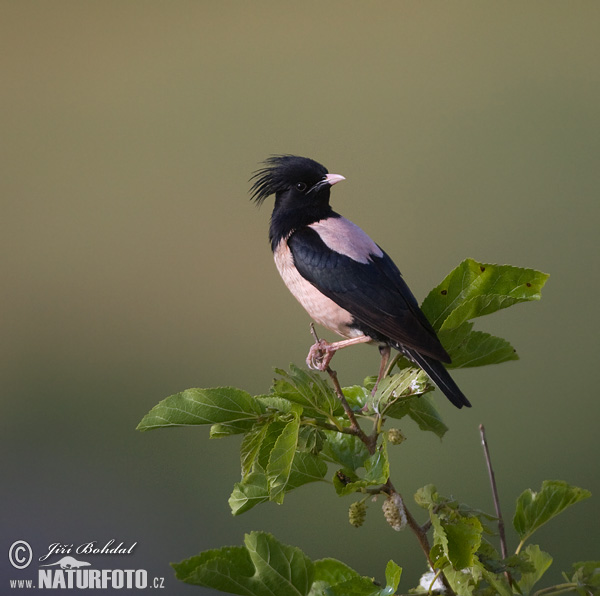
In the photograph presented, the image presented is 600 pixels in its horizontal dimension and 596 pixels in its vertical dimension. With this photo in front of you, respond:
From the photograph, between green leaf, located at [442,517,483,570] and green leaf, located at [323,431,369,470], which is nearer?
green leaf, located at [442,517,483,570]

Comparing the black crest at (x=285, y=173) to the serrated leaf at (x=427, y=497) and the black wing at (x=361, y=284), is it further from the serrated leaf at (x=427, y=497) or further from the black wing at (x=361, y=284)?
the serrated leaf at (x=427, y=497)

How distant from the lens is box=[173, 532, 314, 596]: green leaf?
28.3 inches

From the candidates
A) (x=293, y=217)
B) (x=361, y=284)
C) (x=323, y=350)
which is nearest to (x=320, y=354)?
(x=323, y=350)

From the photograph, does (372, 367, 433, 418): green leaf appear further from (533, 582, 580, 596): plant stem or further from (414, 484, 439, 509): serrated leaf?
(533, 582, 580, 596): plant stem

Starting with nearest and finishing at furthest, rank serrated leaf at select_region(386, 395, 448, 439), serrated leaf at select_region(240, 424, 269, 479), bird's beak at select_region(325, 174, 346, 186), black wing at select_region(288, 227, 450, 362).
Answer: serrated leaf at select_region(240, 424, 269, 479) < serrated leaf at select_region(386, 395, 448, 439) < black wing at select_region(288, 227, 450, 362) < bird's beak at select_region(325, 174, 346, 186)

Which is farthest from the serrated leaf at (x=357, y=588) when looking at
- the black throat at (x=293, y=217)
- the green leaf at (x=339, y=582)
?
the black throat at (x=293, y=217)

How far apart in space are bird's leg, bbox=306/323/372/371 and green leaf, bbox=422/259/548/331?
24cm

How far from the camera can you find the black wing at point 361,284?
3.58 feet

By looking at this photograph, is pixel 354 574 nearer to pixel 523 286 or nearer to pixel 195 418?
pixel 195 418

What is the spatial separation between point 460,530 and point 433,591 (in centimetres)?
9

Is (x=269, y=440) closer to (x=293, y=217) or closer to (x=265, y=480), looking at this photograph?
(x=265, y=480)

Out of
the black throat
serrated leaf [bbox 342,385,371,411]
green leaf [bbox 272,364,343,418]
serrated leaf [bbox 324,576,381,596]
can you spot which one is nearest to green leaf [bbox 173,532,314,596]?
serrated leaf [bbox 324,576,381,596]

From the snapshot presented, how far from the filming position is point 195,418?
80 cm

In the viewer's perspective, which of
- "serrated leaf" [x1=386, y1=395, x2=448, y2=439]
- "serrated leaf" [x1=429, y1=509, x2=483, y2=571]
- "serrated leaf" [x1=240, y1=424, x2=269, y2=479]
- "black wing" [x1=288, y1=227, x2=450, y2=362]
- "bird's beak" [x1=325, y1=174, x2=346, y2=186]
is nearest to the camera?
"serrated leaf" [x1=429, y1=509, x2=483, y2=571]
